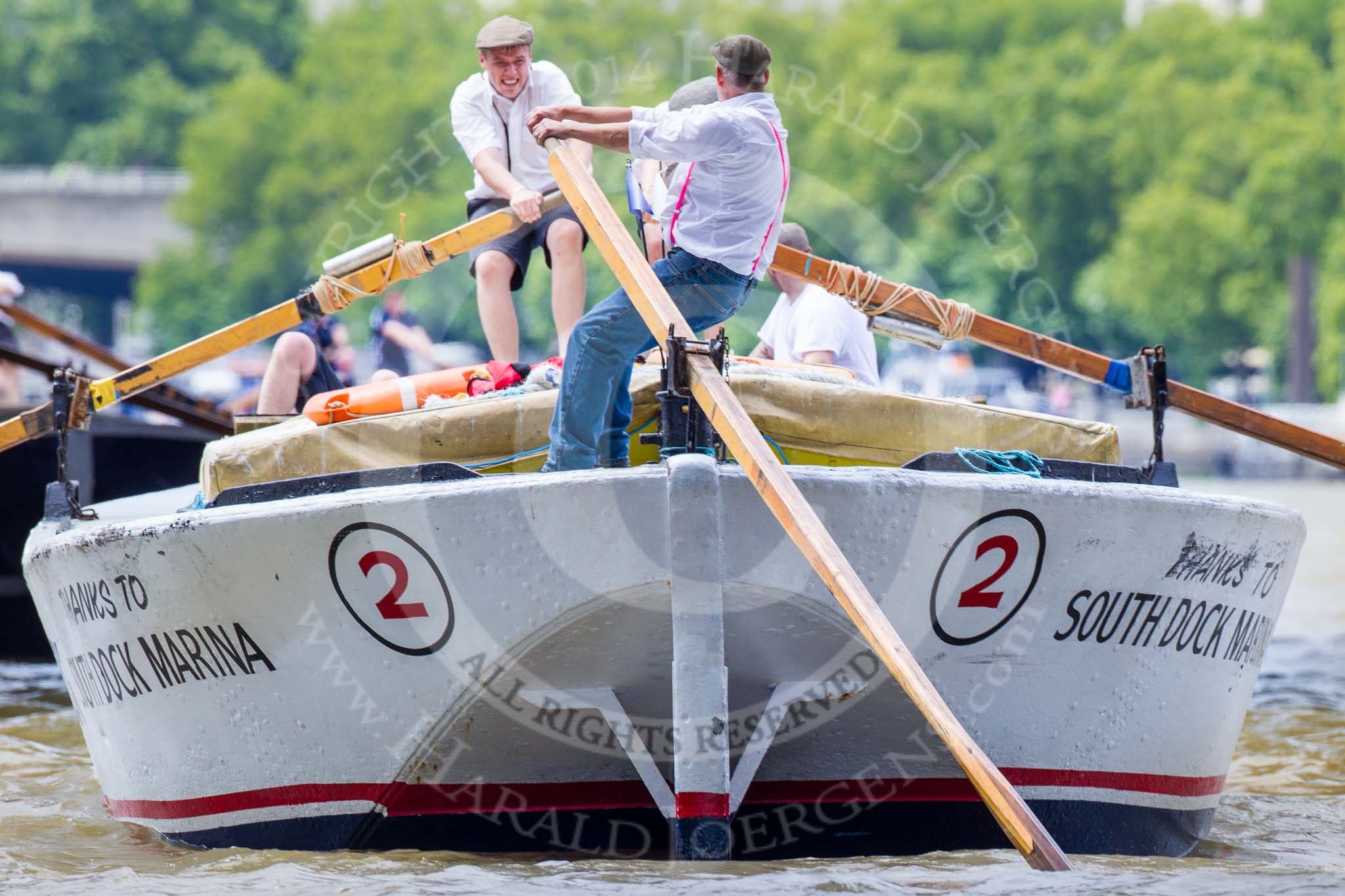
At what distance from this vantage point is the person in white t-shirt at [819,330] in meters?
7.35

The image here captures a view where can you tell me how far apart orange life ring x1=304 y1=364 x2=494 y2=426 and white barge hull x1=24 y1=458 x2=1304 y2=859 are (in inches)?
30.7

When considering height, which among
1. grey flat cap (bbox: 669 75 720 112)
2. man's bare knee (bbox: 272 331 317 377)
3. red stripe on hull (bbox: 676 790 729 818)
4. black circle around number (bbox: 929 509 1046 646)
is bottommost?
red stripe on hull (bbox: 676 790 729 818)

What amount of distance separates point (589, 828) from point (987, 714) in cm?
126

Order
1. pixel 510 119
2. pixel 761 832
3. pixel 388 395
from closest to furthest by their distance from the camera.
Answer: pixel 761 832
pixel 388 395
pixel 510 119

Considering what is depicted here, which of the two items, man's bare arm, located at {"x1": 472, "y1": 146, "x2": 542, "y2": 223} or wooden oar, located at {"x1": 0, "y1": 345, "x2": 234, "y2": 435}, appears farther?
wooden oar, located at {"x1": 0, "y1": 345, "x2": 234, "y2": 435}

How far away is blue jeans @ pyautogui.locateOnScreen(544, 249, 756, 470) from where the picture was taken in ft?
16.7

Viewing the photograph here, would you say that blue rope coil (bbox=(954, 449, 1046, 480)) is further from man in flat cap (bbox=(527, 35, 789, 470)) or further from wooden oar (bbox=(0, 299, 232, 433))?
wooden oar (bbox=(0, 299, 232, 433))

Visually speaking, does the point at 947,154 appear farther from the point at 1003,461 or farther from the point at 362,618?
the point at 362,618

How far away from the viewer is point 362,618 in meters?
4.83

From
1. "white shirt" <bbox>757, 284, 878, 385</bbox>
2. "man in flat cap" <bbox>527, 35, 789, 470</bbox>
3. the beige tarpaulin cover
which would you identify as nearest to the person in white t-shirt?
"white shirt" <bbox>757, 284, 878, 385</bbox>

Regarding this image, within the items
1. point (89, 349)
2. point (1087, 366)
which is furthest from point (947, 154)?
point (1087, 366)

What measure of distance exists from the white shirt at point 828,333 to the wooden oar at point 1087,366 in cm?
51

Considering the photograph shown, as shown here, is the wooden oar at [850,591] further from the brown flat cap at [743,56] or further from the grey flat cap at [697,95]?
the grey flat cap at [697,95]

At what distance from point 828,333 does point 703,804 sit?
307cm
